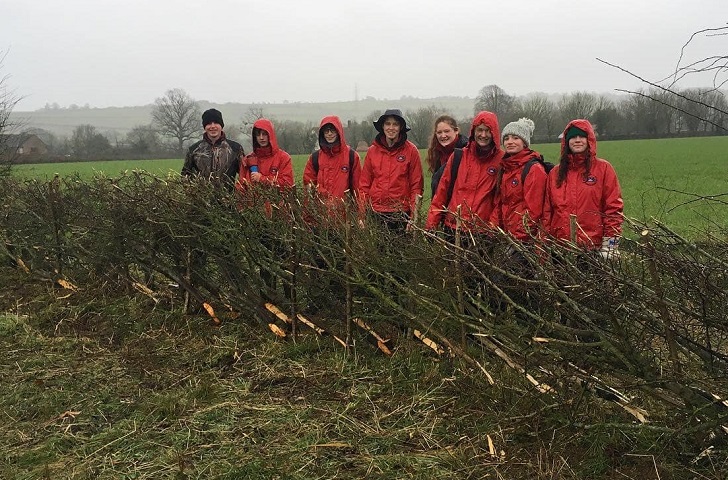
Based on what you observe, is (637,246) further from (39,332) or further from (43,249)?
(43,249)

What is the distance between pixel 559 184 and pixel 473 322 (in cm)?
126

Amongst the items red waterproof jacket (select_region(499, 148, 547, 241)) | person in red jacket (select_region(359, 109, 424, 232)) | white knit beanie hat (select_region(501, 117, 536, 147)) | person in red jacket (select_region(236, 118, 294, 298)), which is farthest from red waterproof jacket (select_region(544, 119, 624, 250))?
person in red jacket (select_region(236, 118, 294, 298))

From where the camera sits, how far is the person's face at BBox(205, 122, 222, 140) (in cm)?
576

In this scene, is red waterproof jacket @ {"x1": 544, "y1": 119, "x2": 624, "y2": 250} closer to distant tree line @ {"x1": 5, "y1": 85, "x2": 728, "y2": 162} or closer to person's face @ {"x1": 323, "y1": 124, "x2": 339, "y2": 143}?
person's face @ {"x1": 323, "y1": 124, "x2": 339, "y2": 143}

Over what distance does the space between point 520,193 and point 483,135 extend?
51cm

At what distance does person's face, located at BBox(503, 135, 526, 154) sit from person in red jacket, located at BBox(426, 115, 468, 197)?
700mm

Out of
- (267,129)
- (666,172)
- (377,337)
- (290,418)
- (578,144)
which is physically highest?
(267,129)

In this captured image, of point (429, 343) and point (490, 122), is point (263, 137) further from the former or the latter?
point (429, 343)

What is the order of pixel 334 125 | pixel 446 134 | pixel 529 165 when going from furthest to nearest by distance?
pixel 334 125 → pixel 446 134 → pixel 529 165

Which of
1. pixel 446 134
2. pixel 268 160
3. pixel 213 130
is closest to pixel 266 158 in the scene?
pixel 268 160

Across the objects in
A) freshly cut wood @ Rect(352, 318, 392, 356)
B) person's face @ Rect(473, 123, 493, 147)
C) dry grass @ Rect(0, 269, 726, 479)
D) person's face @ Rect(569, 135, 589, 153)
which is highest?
person's face @ Rect(473, 123, 493, 147)

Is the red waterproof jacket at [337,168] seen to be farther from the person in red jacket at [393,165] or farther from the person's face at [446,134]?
the person's face at [446,134]

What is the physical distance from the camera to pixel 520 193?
396 centimetres

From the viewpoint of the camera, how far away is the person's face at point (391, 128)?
4.89 m
